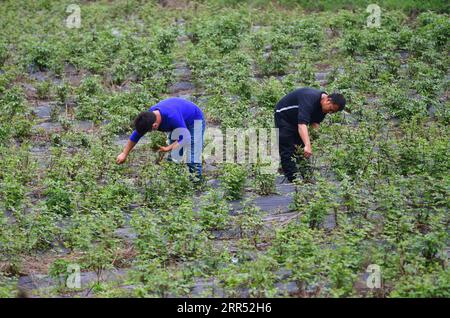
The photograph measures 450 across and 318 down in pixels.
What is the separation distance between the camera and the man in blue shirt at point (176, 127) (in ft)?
35.6

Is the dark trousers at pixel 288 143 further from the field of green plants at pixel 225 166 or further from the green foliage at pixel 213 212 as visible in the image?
the green foliage at pixel 213 212

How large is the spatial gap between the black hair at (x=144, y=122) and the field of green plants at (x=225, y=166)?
2.42ft

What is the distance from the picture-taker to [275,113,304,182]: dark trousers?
11.5 m

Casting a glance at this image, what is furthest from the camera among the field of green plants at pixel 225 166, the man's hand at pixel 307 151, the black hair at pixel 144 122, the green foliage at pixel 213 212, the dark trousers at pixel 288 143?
the dark trousers at pixel 288 143

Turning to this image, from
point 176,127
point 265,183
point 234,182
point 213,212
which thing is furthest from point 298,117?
point 213,212

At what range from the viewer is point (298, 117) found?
1118 cm

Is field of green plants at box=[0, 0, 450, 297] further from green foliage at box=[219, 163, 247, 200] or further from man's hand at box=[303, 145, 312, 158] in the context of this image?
man's hand at box=[303, 145, 312, 158]

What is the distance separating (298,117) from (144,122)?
74.2 inches

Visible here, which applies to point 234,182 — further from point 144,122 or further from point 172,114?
point 144,122

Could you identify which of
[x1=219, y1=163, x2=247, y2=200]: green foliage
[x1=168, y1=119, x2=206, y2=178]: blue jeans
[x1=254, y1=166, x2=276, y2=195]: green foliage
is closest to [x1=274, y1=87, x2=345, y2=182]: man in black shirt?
[x1=254, y1=166, x2=276, y2=195]: green foliage

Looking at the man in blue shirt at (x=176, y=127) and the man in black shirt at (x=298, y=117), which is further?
the man in black shirt at (x=298, y=117)

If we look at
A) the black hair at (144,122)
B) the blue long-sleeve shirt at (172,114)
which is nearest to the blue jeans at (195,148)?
the blue long-sleeve shirt at (172,114)

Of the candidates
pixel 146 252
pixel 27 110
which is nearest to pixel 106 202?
pixel 146 252
